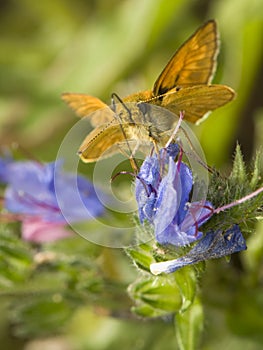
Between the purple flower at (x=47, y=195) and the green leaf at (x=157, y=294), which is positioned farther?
the purple flower at (x=47, y=195)

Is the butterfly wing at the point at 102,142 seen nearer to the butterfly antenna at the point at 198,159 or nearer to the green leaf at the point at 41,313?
the butterfly antenna at the point at 198,159

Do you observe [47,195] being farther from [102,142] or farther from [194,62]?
[194,62]

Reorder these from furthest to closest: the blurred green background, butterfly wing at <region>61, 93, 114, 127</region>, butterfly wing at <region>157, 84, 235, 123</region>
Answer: the blurred green background < butterfly wing at <region>61, 93, 114, 127</region> < butterfly wing at <region>157, 84, 235, 123</region>

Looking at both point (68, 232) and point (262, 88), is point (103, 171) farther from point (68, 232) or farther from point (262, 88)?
point (262, 88)

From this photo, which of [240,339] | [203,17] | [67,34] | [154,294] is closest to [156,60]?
[203,17]

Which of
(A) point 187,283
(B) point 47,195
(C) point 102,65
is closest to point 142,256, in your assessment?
(A) point 187,283

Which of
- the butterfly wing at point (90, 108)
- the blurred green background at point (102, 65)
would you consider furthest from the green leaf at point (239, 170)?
the blurred green background at point (102, 65)

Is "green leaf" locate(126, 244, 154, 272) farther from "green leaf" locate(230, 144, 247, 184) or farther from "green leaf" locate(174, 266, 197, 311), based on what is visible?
"green leaf" locate(230, 144, 247, 184)

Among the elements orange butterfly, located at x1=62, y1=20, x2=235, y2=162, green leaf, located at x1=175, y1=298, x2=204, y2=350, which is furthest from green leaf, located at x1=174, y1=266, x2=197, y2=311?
orange butterfly, located at x1=62, y1=20, x2=235, y2=162
